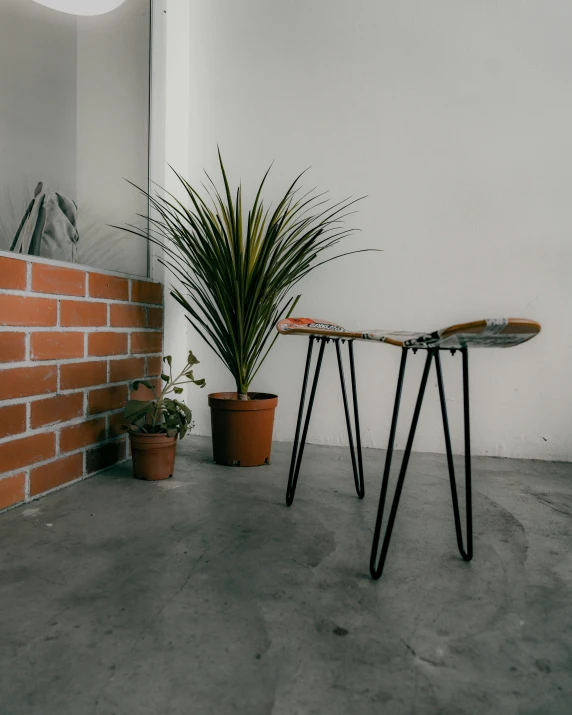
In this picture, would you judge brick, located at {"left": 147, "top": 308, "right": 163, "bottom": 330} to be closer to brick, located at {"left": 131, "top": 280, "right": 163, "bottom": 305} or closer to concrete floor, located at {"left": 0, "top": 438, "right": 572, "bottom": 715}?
brick, located at {"left": 131, "top": 280, "right": 163, "bottom": 305}

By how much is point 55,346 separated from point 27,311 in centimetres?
18

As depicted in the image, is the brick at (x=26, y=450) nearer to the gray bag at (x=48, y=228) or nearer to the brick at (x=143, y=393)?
the brick at (x=143, y=393)

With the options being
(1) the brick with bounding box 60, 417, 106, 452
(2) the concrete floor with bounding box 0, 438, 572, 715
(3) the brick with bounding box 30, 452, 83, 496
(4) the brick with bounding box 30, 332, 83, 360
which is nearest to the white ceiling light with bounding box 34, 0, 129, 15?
(4) the brick with bounding box 30, 332, 83, 360

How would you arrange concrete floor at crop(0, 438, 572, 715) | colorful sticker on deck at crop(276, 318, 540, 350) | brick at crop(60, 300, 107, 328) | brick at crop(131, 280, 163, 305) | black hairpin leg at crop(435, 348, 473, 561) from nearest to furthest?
concrete floor at crop(0, 438, 572, 715)
colorful sticker on deck at crop(276, 318, 540, 350)
black hairpin leg at crop(435, 348, 473, 561)
brick at crop(60, 300, 107, 328)
brick at crop(131, 280, 163, 305)

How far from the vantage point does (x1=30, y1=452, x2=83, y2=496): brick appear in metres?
1.83

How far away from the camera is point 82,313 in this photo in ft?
6.80

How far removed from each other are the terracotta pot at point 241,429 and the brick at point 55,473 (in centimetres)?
58

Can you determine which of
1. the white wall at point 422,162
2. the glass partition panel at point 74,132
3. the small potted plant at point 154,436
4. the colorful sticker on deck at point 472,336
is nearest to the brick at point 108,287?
the glass partition panel at point 74,132

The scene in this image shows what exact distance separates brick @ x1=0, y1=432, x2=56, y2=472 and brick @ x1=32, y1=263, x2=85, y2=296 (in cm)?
51

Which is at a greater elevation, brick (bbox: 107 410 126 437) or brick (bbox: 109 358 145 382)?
brick (bbox: 109 358 145 382)

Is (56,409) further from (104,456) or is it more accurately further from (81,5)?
(81,5)

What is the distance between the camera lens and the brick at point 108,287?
2135 mm

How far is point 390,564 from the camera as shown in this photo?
1379 mm

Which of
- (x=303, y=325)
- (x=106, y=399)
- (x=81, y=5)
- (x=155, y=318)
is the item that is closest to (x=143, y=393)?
(x=106, y=399)
